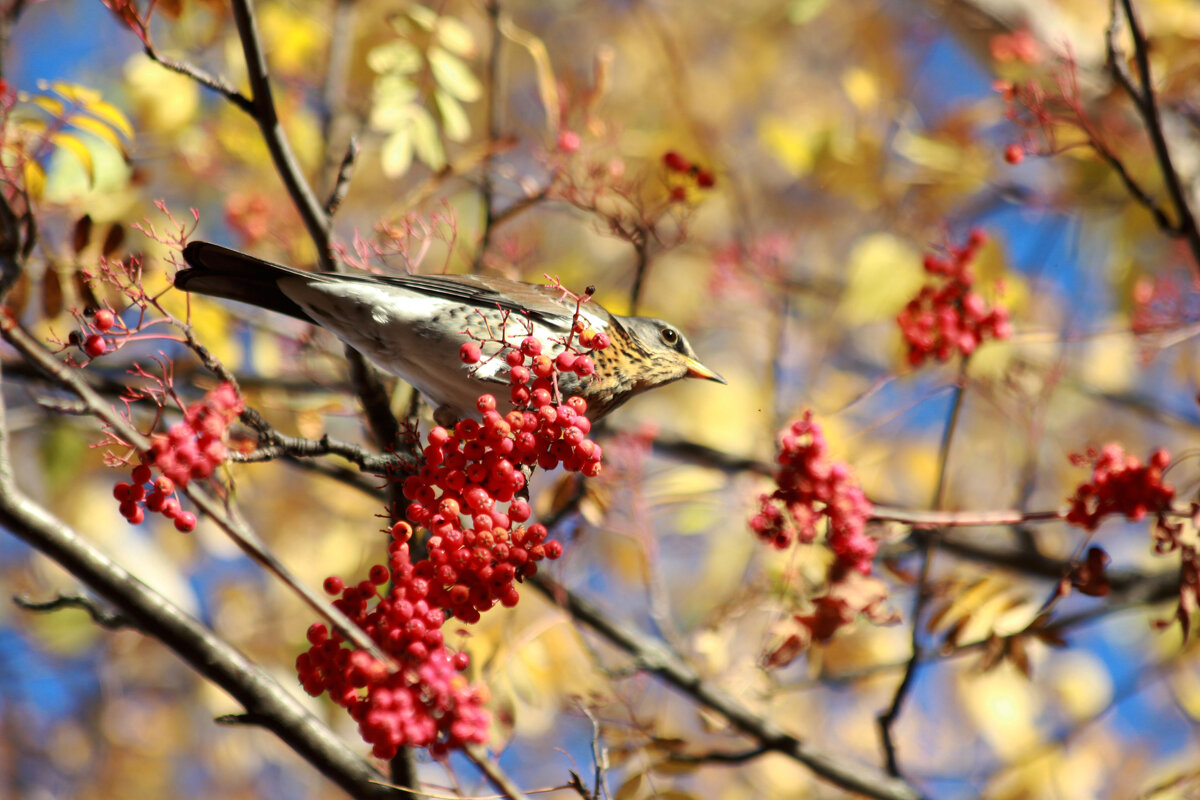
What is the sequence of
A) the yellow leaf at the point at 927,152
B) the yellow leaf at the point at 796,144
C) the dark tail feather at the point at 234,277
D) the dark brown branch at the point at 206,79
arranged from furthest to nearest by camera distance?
the yellow leaf at the point at 796,144 → the yellow leaf at the point at 927,152 → the dark tail feather at the point at 234,277 → the dark brown branch at the point at 206,79

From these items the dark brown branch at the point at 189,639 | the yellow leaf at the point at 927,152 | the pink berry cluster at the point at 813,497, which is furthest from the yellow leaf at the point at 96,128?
the yellow leaf at the point at 927,152

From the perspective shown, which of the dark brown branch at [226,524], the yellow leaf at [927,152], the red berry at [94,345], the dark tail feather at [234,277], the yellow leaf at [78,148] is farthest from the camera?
the yellow leaf at [927,152]

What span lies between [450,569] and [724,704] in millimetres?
1513

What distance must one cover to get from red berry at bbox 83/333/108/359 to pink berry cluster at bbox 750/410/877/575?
4.42 feet

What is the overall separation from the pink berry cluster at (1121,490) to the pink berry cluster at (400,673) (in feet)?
4.52

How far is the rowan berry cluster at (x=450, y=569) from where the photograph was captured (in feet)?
4.90

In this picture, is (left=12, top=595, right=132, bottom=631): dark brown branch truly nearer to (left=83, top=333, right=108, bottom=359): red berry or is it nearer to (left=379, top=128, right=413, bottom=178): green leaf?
(left=83, top=333, right=108, bottom=359): red berry

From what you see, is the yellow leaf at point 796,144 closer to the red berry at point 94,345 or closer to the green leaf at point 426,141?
the green leaf at point 426,141

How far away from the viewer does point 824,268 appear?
306 inches

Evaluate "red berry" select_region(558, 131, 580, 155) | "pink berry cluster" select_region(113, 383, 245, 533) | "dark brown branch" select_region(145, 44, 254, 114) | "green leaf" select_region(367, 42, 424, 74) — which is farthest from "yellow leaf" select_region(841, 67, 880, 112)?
"pink berry cluster" select_region(113, 383, 245, 533)

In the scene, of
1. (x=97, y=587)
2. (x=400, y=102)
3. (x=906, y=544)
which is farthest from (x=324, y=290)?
(x=906, y=544)

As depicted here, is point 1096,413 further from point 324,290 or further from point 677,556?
point 324,290

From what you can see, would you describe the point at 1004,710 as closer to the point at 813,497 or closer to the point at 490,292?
the point at 813,497

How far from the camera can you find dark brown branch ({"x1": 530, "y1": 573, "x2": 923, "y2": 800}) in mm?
2775
